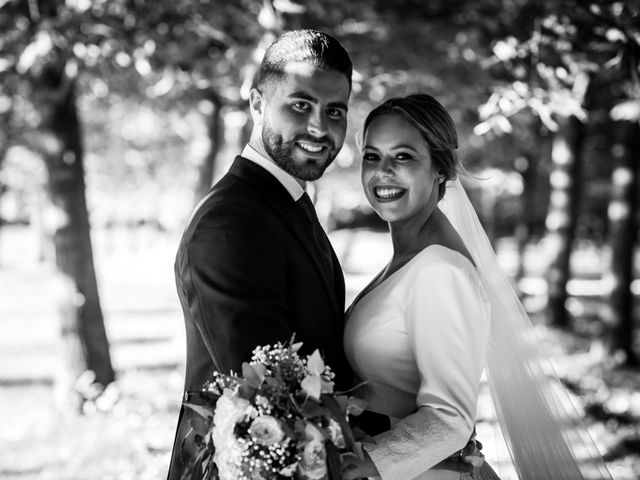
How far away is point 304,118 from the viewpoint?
275cm

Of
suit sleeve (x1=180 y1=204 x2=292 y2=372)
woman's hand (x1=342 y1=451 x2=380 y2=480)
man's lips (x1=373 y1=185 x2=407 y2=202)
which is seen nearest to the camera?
woman's hand (x1=342 y1=451 x2=380 y2=480)

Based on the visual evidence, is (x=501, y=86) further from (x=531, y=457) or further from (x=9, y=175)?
(x=9, y=175)

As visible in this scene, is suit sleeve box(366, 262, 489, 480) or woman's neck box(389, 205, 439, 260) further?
woman's neck box(389, 205, 439, 260)

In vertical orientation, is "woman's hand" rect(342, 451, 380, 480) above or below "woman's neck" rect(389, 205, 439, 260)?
below

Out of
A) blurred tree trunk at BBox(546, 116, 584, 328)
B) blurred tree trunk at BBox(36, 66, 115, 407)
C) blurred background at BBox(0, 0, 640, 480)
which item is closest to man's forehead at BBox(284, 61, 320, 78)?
blurred background at BBox(0, 0, 640, 480)

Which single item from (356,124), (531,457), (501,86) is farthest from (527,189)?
(531,457)

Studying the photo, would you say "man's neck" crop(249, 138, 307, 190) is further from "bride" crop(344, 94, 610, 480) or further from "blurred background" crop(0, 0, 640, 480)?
"blurred background" crop(0, 0, 640, 480)

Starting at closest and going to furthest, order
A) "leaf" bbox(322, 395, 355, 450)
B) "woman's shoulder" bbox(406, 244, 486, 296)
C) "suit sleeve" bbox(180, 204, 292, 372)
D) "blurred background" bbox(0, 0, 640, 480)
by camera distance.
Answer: "leaf" bbox(322, 395, 355, 450), "suit sleeve" bbox(180, 204, 292, 372), "woman's shoulder" bbox(406, 244, 486, 296), "blurred background" bbox(0, 0, 640, 480)

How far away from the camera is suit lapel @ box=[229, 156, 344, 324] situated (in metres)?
2.68

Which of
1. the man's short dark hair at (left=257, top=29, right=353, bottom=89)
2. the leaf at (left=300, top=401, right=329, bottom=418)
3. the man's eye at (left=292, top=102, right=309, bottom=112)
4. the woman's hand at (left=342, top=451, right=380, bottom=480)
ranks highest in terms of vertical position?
the man's short dark hair at (left=257, top=29, right=353, bottom=89)

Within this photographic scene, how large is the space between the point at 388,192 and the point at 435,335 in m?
0.74

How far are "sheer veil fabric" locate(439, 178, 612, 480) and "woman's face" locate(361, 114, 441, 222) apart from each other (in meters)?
0.48

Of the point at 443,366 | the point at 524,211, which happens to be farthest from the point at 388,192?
the point at 524,211

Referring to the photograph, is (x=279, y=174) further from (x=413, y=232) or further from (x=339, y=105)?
(x=413, y=232)
